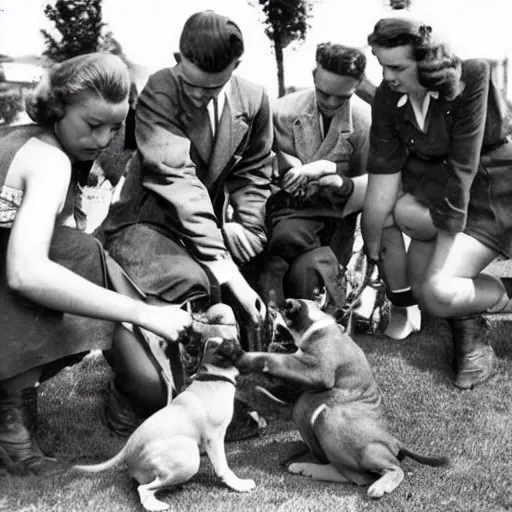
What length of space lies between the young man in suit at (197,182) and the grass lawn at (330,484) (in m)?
0.29

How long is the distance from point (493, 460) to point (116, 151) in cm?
332

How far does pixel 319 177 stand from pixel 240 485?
2144 millimetres

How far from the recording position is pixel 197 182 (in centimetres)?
438

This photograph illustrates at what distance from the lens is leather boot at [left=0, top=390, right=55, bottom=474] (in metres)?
3.81

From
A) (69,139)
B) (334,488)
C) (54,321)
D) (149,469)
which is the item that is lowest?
(334,488)

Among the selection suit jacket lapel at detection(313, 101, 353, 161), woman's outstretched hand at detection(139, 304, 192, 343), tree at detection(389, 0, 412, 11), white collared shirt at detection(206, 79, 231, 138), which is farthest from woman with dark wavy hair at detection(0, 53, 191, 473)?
tree at detection(389, 0, 412, 11)

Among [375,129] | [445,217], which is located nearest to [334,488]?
[445,217]

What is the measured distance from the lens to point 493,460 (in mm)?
3941

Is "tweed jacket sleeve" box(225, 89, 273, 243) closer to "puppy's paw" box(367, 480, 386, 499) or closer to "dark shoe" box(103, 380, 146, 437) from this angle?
"dark shoe" box(103, 380, 146, 437)

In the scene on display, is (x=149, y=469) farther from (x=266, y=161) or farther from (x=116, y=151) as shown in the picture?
(x=116, y=151)

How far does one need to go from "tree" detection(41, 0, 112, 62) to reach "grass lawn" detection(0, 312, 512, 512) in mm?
1971

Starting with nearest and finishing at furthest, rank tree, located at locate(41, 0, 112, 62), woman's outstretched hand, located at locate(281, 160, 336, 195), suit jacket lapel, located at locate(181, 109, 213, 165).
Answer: suit jacket lapel, located at locate(181, 109, 213, 165) → woman's outstretched hand, located at locate(281, 160, 336, 195) → tree, located at locate(41, 0, 112, 62)

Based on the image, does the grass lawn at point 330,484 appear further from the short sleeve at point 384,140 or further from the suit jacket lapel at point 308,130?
the suit jacket lapel at point 308,130

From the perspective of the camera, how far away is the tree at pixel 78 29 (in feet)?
17.3
